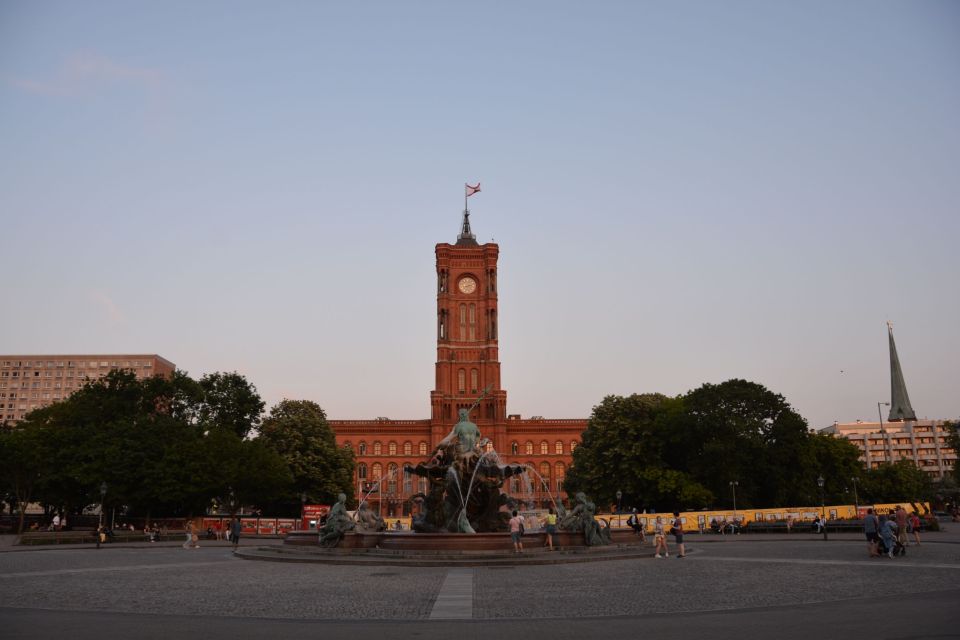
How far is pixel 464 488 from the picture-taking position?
27.3m

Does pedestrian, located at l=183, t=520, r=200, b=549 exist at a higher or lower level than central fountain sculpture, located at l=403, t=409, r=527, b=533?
lower

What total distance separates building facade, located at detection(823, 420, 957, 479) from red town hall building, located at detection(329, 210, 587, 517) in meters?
56.7

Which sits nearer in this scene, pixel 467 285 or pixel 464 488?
pixel 464 488

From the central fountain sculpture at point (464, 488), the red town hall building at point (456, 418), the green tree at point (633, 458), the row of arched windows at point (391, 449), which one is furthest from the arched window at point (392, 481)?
the central fountain sculpture at point (464, 488)

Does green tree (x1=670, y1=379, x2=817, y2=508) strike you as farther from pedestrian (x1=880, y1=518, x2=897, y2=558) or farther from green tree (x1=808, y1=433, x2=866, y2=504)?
pedestrian (x1=880, y1=518, x2=897, y2=558)


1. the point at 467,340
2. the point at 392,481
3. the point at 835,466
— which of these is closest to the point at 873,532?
the point at 835,466

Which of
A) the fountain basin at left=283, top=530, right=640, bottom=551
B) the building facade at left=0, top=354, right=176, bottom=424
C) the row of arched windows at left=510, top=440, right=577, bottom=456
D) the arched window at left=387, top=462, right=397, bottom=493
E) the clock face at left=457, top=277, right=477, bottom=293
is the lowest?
the fountain basin at left=283, top=530, right=640, bottom=551

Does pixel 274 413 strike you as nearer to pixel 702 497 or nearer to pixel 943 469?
pixel 702 497

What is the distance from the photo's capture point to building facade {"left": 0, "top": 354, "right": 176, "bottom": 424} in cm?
14700

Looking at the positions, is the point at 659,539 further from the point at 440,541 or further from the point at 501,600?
the point at 501,600

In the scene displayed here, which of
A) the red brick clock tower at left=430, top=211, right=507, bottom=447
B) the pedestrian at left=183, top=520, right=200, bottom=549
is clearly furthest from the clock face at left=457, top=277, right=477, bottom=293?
the pedestrian at left=183, top=520, right=200, bottom=549

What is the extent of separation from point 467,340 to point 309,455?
54263 millimetres

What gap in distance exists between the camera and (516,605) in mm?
12836

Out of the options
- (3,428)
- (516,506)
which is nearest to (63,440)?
(3,428)
